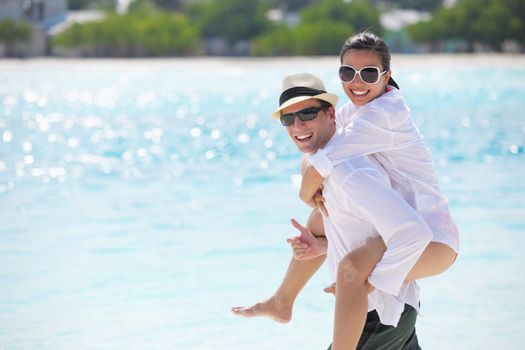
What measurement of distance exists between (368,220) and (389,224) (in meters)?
0.08

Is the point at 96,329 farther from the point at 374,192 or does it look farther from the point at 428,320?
the point at 374,192

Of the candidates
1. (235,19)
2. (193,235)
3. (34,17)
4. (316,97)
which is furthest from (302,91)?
(34,17)

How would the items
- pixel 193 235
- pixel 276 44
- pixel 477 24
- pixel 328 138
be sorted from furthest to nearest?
pixel 276 44, pixel 477 24, pixel 193 235, pixel 328 138

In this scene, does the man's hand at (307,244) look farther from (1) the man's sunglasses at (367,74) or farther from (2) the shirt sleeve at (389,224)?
(1) the man's sunglasses at (367,74)

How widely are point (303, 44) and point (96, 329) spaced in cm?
5637

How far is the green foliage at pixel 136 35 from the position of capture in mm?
60969

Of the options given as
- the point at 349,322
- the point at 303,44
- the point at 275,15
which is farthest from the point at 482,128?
the point at 275,15

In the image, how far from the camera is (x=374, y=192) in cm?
231

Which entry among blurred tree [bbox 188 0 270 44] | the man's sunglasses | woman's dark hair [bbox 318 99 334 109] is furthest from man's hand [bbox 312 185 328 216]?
blurred tree [bbox 188 0 270 44]

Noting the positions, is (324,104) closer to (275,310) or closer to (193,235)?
(275,310)

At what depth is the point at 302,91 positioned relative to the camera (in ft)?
8.20

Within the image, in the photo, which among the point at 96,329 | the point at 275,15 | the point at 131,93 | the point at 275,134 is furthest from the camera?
the point at 275,15

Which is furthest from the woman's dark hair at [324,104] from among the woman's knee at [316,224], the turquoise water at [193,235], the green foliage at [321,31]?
the green foliage at [321,31]

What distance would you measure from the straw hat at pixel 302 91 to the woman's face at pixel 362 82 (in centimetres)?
10
